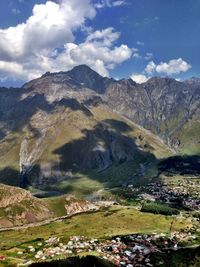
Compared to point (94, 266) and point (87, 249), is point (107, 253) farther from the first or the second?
point (94, 266)

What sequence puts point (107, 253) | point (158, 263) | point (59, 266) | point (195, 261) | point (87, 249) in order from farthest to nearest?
point (87, 249), point (107, 253), point (158, 263), point (195, 261), point (59, 266)

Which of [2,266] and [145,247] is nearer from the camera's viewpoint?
[2,266]

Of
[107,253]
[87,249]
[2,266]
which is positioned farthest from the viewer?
[87,249]

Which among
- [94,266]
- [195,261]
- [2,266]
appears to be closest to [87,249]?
[2,266]

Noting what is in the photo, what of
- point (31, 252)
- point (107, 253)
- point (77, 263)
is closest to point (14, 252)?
point (31, 252)

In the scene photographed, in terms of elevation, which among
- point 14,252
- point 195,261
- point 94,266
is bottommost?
point 14,252

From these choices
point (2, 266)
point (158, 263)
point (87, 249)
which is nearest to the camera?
point (2, 266)

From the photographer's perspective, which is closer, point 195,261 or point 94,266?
point 94,266

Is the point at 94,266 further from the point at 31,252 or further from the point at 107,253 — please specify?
the point at 31,252

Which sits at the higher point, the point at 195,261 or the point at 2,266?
the point at 195,261
